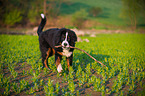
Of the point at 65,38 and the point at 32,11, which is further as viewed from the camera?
the point at 32,11

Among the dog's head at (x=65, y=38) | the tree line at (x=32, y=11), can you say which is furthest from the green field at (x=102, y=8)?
the dog's head at (x=65, y=38)

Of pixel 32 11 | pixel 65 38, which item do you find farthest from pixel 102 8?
pixel 65 38

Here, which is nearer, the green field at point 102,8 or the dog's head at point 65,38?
the dog's head at point 65,38

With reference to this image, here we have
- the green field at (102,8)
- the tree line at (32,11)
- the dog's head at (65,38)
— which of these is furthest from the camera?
the green field at (102,8)

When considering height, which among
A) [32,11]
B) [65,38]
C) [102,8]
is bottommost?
[65,38]

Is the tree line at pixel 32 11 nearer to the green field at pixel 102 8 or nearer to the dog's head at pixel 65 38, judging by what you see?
the green field at pixel 102 8

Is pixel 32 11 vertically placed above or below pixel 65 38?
above

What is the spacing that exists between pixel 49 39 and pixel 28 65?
2.29 meters

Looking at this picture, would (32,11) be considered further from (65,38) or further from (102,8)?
(102,8)

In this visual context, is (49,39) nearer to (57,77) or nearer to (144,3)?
(57,77)

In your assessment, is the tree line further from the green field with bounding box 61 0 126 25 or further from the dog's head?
the dog's head

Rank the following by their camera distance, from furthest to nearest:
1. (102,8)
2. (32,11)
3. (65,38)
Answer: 1. (102,8)
2. (32,11)
3. (65,38)

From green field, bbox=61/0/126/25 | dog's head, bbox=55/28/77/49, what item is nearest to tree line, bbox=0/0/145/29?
green field, bbox=61/0/126/25

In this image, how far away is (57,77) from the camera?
5.02 meters
